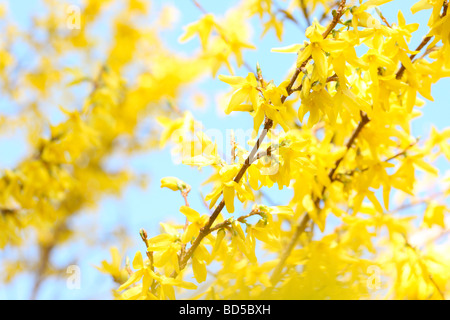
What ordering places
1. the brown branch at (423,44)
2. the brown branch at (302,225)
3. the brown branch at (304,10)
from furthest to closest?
the brown branch at (304,10) → the brown branch at (302,225) → the brown branch at (423,44)

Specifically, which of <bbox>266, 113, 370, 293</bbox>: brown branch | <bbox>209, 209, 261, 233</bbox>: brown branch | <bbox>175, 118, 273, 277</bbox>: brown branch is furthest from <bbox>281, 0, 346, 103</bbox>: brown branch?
<bbox>266, 113, 370, 293</bbox>: brown branch

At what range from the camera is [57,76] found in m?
5.19

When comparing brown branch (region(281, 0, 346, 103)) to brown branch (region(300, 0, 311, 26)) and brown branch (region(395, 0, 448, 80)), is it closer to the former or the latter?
brown branch (region(395, 0, 448, 80))

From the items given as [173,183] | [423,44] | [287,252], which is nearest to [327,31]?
[423,44]

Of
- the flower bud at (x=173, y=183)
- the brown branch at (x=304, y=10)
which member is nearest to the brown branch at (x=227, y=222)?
the flower bud at (x=173, y=183)

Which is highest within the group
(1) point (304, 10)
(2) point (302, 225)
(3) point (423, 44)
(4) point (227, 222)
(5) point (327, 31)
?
(1) point (304, 10)

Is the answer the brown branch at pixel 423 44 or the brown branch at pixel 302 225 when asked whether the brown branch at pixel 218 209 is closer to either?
the brown branch at pixel 302 225

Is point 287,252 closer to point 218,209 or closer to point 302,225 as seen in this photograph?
point 302,225

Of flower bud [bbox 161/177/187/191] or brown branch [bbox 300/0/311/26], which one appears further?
brown branch [bbox 300/0/311/26]

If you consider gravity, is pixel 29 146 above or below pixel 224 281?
above

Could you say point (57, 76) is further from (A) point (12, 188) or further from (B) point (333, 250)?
(B) point (333, 250)

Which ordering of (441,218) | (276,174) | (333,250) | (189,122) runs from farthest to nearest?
1. (189,122)
2. (441,218)
3. (333,250)
4. (276,174)
